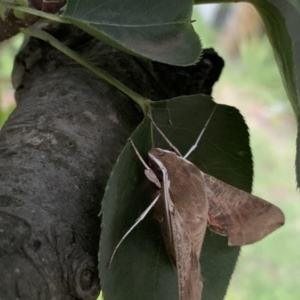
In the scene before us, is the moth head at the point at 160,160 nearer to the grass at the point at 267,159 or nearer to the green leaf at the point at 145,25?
the green leaf at the point at 145,25

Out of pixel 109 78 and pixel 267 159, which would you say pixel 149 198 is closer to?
pixel 109 78

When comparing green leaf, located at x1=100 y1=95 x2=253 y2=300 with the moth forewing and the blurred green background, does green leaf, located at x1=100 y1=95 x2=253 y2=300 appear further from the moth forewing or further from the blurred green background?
the blurred green background

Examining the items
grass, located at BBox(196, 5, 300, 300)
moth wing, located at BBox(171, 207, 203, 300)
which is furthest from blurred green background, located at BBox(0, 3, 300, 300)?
moth wing, located at BBox(171, 207, 203, 300)

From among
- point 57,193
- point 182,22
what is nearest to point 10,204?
point 57,193

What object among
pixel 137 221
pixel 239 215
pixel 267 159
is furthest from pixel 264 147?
pixel 137 221

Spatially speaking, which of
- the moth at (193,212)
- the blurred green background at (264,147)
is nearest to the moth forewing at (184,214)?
the moth at (193,212)
